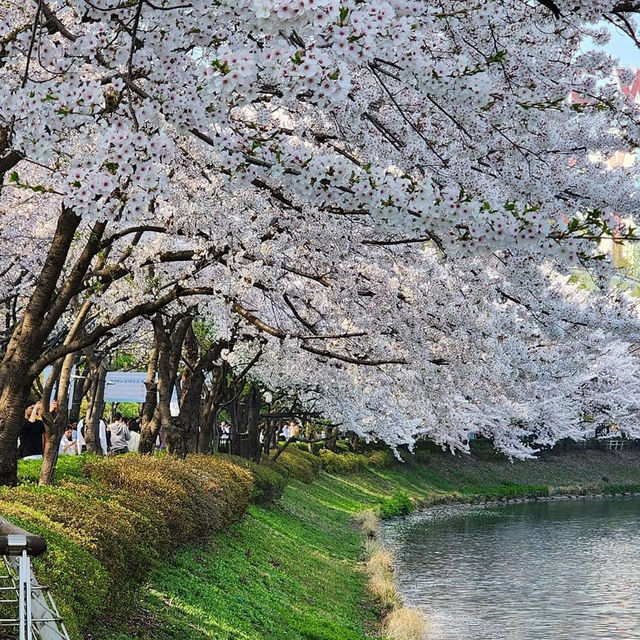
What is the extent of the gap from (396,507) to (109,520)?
24502 millimetres

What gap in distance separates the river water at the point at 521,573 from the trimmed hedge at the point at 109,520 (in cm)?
499

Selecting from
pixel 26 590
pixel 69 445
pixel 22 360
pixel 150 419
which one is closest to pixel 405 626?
pixel 150 419

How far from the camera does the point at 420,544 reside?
81.8 feet

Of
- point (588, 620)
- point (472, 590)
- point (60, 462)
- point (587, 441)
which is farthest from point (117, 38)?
point (587, 441)

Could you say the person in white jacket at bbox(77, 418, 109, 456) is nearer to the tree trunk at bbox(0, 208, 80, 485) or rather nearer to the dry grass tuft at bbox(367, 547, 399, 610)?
the dry grass tuft at bbox(367, 547, 399, 610)

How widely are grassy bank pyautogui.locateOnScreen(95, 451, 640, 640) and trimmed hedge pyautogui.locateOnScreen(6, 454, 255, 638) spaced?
0.30 m

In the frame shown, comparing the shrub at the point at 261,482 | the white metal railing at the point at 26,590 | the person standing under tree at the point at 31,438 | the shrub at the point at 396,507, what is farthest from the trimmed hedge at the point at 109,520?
the shrub at the point at 396,507

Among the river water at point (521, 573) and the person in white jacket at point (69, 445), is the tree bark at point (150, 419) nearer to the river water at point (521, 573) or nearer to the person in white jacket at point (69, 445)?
the person in white jacket at point (69, 445)

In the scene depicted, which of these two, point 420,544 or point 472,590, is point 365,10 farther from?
point 420,544

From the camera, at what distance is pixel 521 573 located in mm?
20766

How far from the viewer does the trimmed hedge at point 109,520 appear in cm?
634

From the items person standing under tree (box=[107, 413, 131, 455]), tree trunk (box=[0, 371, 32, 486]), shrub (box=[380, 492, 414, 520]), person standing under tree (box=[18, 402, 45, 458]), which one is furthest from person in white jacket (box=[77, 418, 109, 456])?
shrub (box=[380, 492, 414, 520])

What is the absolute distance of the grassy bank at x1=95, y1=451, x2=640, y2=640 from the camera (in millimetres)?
8641

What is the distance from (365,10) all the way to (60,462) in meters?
9.32
